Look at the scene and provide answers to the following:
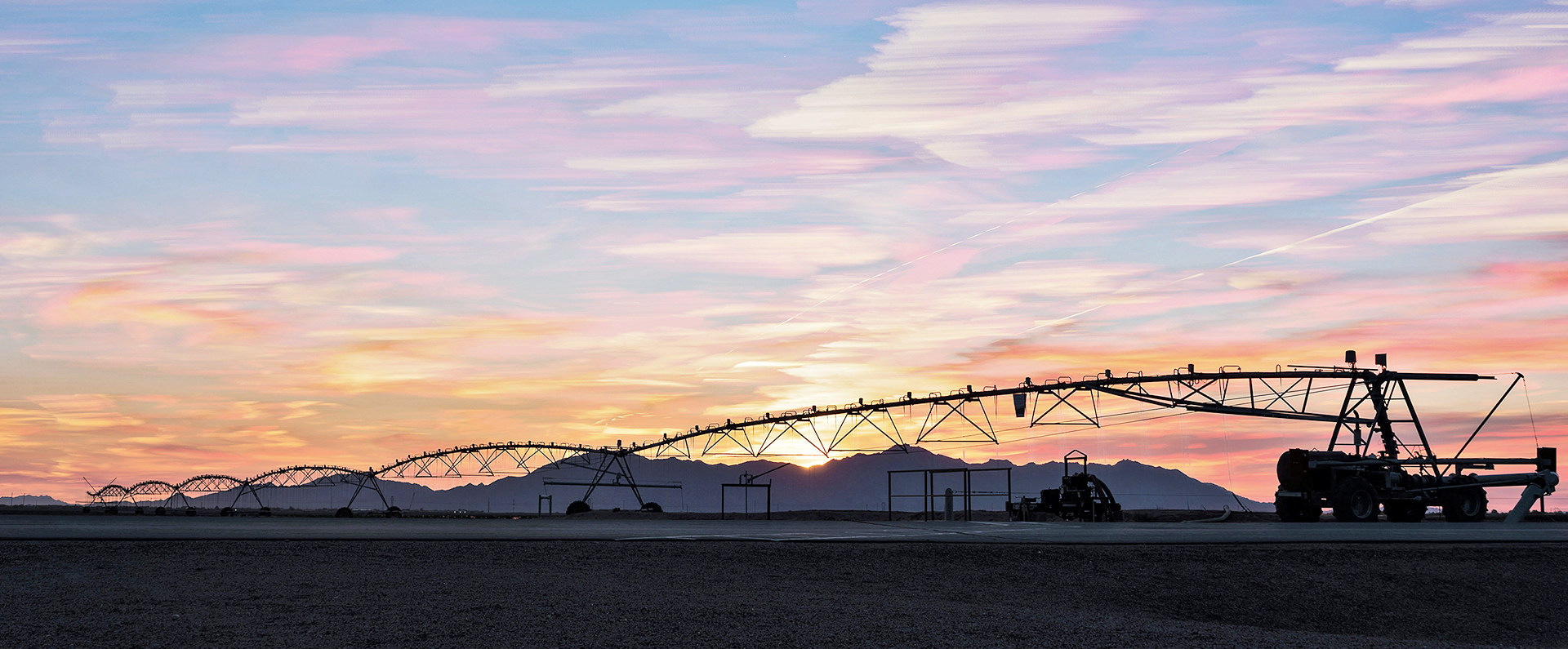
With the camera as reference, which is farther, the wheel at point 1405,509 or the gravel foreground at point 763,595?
the wheel at point 1405,509

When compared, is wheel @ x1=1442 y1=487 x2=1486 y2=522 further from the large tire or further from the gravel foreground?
the gravel foreground

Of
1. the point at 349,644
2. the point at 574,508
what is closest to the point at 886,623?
the point at 349,644

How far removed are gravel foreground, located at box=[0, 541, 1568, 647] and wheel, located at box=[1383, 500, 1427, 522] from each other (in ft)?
71.5

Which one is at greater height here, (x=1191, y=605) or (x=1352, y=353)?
(x=1352, y=353)

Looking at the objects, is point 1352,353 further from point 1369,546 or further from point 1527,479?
point 1369,546

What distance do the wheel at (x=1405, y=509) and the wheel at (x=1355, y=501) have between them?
2.17 m

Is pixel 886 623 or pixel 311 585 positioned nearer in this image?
pixel 886 623

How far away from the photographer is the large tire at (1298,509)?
40.8m

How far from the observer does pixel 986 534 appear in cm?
2322

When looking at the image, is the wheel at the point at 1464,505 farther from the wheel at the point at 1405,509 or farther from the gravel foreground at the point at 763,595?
the gravel foreground at the point at 763,595

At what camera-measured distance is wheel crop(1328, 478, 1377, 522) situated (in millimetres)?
39906

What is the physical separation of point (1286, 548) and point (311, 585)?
16.3 meters

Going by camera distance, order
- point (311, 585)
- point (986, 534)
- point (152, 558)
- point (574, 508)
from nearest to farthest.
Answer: point (311, 585) < point (152, 558) < point (986, 534) < point (574, 508)

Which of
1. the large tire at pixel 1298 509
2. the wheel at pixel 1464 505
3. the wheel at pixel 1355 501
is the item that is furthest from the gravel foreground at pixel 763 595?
the wheel at pixel 1464 505
